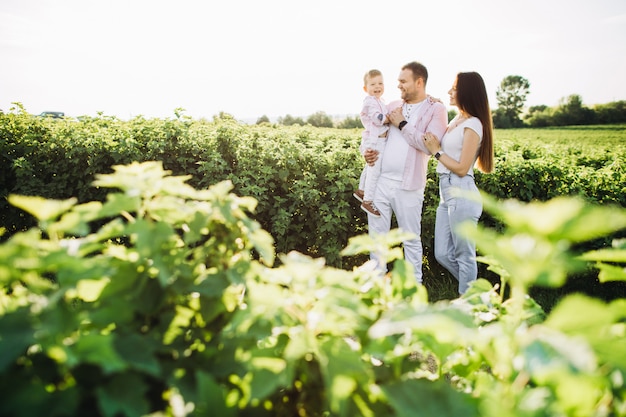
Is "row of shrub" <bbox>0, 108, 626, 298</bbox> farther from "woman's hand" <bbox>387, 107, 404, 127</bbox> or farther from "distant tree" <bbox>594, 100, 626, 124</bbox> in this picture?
"distant tree" <bbox>594, 100, 626, 124</bbox>

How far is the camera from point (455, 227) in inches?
178

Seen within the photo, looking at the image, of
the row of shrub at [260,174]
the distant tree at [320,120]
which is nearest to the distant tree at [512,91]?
the distant tree at [320,120]

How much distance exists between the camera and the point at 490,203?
2.97 ft

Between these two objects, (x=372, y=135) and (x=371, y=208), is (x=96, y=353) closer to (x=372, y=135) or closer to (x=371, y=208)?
(x=371, y=208)

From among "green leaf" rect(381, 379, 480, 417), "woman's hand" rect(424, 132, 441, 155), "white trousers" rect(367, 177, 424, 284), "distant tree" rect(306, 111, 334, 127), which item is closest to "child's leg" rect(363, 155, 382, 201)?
"white trousers" rect(367, 177, 424, 284)

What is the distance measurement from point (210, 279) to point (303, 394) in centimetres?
38

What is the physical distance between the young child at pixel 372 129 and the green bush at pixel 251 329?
4.24m

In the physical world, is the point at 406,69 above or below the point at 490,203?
above

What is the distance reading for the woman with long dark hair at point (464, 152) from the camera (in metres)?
4.46

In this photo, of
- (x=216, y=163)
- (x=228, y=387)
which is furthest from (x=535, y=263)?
(x=216, y=163)

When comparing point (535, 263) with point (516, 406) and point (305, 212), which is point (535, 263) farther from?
point (305, 212)

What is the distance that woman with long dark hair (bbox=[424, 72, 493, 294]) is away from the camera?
4.46m

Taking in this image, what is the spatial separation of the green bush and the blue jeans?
3437 mm

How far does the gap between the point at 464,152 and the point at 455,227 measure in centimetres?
84
